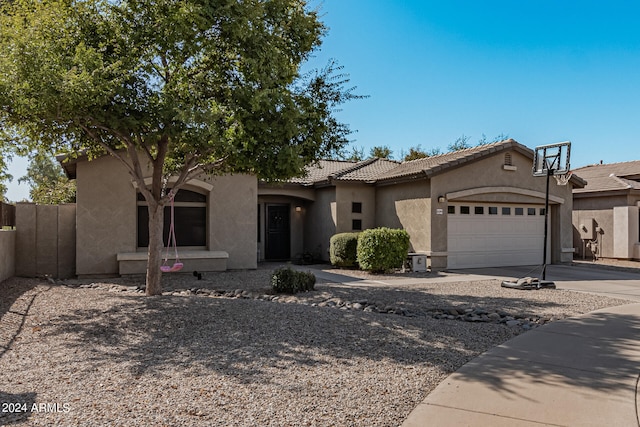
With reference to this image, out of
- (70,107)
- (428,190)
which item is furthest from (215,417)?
(428,190)

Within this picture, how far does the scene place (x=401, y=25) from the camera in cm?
1448

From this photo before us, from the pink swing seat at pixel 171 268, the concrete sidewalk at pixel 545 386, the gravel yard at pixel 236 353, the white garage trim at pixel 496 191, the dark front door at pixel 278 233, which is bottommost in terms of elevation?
the concrete sidewalk at pixel 545 386

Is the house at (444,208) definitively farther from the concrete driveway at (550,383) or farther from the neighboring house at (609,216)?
the concrete driveway at (550,383)

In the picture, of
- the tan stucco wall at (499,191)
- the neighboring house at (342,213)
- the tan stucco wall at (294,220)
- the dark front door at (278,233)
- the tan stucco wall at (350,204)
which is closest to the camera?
the neighboring house at (342,213)

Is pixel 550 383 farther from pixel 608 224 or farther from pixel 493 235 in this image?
pixel 608 224

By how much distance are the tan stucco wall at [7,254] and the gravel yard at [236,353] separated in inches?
43.9

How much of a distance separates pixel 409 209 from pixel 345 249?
8.83 ft

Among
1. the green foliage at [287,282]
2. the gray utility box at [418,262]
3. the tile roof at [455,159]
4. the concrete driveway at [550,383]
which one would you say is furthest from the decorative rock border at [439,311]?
the tile roof at [455,159]

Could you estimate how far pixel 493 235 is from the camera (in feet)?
55.0

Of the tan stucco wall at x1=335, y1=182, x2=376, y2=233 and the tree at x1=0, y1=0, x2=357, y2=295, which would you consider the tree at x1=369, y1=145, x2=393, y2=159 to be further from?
the tree at x1=0, y1=0, x2=357, y2=295

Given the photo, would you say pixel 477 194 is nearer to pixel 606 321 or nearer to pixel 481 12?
pixel 481 12

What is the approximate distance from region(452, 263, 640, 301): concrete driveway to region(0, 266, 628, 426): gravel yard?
174 centimetres

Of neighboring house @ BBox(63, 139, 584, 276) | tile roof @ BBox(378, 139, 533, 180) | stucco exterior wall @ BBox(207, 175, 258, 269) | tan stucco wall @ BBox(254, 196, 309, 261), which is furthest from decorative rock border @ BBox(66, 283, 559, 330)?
tan stucco wall @ BBox(254, 196, 309, 261)

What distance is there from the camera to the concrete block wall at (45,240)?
12.4 meters
